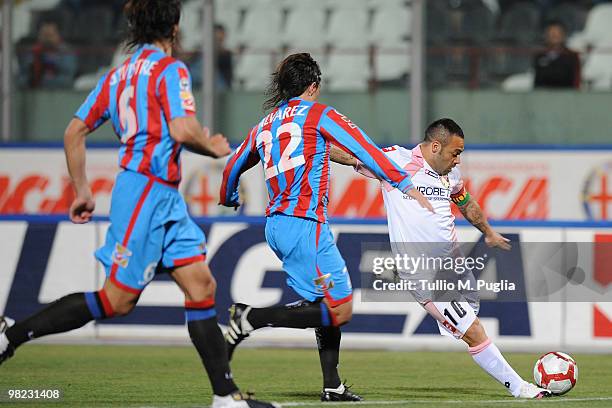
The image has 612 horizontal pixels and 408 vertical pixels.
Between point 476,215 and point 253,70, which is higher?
point 253,70

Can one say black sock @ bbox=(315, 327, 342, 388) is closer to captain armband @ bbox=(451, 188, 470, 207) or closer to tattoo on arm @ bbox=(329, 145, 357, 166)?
tattoo on arm @ bbox=(329, 145, 357, 166)

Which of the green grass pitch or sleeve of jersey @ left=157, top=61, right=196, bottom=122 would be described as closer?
sleeve of jersey @ left=157, top=61, right=196, bottom=122

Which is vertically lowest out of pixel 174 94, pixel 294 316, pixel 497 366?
pixel 497 366

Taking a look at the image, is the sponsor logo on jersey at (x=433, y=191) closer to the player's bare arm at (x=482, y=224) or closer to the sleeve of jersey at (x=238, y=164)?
the player's bare arm at (x=482, y=224)

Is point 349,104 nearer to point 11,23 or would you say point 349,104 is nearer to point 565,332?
point 11,23

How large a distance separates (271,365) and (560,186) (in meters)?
6.27

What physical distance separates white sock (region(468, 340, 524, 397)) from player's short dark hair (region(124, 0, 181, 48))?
2981 mm

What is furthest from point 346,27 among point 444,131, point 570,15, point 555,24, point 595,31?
point 444,131

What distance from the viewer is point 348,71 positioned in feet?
52.1

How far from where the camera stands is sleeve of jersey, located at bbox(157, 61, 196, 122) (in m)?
6.02

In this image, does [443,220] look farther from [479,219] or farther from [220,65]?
[220,65]

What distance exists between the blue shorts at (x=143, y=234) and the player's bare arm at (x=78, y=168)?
0.47ft

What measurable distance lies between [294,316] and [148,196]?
1.50 meters
